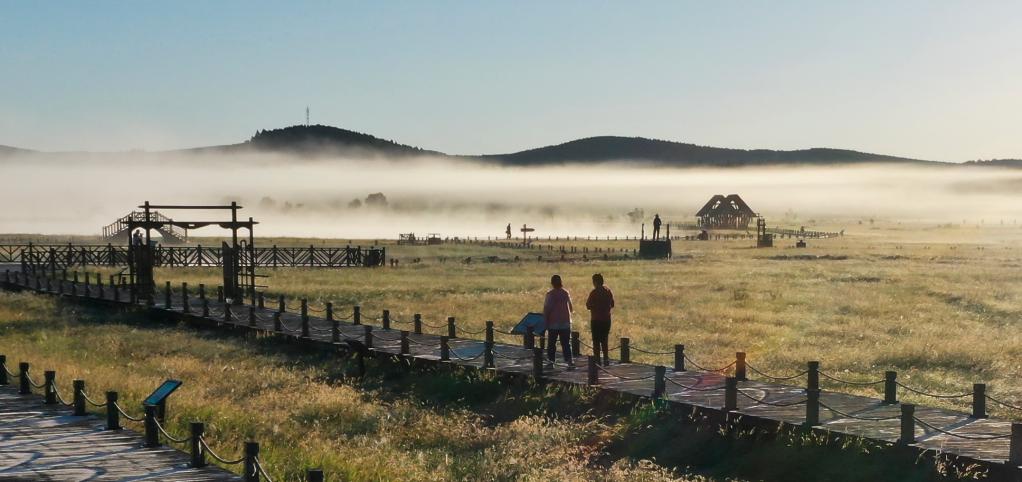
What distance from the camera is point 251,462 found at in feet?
38.2

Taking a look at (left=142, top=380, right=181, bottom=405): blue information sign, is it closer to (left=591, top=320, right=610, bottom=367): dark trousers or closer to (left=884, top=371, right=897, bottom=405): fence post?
(left=591, top=320, right=610, bottom=367): dark trousers

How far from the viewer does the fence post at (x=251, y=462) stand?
1157 cm

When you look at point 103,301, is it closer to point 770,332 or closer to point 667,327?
point 667,327

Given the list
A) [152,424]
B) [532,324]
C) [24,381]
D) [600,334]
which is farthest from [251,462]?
[532,324]

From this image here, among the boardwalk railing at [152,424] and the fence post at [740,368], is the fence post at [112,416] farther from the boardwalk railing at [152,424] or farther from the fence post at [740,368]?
the fence post at [740,368]

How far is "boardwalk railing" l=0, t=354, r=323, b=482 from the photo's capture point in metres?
11.6

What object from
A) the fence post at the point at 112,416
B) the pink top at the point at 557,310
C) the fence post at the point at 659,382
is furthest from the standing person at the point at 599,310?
the fence post at the point at 112,416

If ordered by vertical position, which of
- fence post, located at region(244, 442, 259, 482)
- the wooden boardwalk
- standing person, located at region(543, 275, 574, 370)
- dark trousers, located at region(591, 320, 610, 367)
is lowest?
the wooden boardwalk

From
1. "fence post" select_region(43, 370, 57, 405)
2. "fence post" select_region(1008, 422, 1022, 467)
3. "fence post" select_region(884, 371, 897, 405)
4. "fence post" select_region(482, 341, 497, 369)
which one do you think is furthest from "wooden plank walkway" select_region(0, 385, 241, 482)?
"fence post" select_region(884, 371, 897, 405)

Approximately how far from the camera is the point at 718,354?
85.9 feet

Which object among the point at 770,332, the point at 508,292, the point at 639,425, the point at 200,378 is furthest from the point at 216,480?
the point at 508,292

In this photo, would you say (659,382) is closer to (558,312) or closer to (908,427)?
(558,312)

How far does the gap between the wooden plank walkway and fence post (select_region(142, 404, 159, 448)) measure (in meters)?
0.14

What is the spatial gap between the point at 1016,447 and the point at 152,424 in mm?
11201
